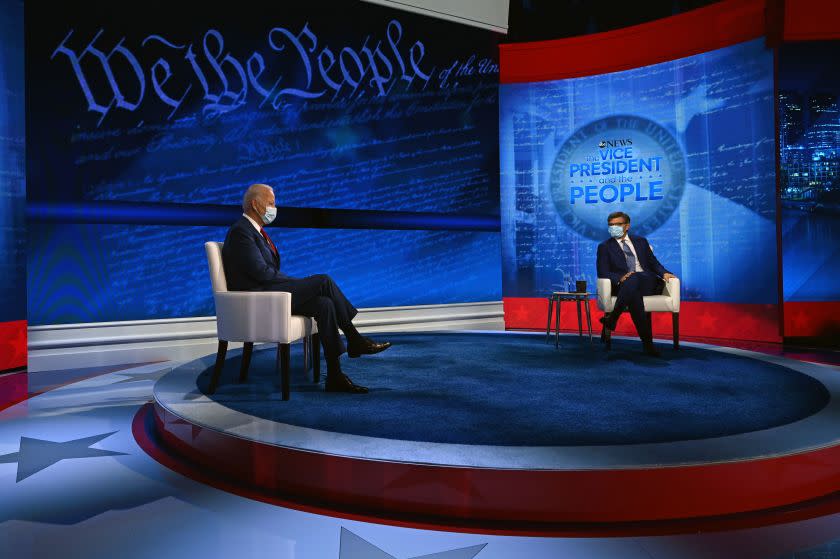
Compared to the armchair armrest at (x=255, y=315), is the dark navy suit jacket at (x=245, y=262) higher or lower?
higher

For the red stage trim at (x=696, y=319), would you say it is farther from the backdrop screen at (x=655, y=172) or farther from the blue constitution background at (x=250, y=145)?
the blue constitution background at (x=250, y=145)

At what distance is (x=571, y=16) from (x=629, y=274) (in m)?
4.15

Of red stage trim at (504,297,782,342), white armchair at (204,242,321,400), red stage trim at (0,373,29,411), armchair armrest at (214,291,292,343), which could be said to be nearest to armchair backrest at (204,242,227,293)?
white armchair at (204,242,321,400)

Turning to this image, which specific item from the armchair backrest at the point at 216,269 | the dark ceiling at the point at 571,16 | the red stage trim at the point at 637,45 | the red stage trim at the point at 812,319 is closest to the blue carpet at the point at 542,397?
the armchair backrest at the point at 216,269

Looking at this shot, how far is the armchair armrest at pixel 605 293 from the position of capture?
4727 millimetres

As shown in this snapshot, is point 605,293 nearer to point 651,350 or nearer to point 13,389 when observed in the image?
point 651,350

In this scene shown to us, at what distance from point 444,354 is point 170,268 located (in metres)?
2.56

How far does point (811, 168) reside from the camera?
5.40 metres

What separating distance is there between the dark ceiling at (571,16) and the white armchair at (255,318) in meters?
5.48

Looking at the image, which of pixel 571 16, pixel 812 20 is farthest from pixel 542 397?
pixel 571 16

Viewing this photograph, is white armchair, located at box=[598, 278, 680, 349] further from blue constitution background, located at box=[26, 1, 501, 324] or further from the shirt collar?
the shirt collar

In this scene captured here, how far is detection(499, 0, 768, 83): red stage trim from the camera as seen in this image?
5781 mm

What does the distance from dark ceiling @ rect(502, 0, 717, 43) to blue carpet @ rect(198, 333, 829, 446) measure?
13.8 ft

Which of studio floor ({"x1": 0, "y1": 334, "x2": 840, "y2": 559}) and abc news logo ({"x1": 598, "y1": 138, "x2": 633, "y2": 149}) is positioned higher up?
abc news logo ({"x1": 598, "y1": 138, "x2": 633, "y2": 149})
